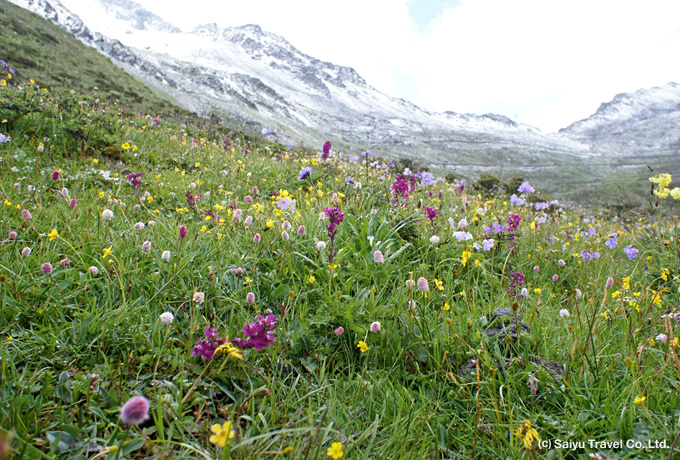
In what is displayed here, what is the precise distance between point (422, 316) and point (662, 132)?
180118mm

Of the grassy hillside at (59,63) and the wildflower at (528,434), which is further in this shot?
the grassy hillside at (59,63)

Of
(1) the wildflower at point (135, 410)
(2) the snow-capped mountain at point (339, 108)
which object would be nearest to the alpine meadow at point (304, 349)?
(1) the wildflower at point (135, 410)

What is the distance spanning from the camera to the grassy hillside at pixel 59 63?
15.7m

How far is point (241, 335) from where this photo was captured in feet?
5.70

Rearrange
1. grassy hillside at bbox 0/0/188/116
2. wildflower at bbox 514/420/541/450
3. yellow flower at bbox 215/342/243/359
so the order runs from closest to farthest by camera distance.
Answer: wildflower at bbox 514/420/541/450, yellow flower at bbox 215/342/243/359, grassy hillside at bbox 0/0/188/116

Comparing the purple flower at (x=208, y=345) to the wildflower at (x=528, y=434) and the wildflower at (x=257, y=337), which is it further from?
the wildflower at (x=528, y=434)

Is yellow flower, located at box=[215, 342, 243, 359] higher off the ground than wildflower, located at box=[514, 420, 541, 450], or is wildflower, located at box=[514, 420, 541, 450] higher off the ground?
wildflower, located at box=[514, 420, 541, 450]

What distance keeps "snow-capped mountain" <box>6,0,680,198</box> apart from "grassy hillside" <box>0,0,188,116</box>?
11.5 meters

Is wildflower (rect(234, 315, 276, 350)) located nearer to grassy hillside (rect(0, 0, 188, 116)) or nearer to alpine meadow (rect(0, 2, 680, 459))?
alpine meadow (rect(0, 2, 680, 459))

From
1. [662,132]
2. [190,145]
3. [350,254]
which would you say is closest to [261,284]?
[350,254]

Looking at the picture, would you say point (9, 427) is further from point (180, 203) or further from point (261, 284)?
point (180, 203)

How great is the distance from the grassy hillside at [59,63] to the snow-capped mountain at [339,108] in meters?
11.5

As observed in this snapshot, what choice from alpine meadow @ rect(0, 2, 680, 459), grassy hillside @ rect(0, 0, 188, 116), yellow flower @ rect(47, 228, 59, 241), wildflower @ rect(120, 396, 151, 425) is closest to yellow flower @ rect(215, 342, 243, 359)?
alpine meadow @ rect(0, 2, 680, 459)

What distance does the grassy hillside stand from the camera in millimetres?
15734
